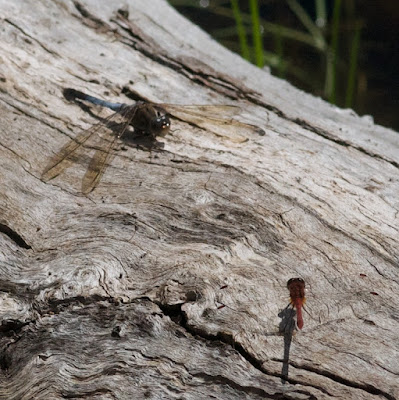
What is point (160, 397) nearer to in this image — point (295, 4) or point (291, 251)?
point (291, 251)

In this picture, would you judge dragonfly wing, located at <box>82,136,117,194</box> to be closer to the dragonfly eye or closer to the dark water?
the dragonfly eye

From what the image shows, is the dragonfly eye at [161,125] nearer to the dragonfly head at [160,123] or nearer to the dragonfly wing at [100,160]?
the dragonfly head at [160,123]

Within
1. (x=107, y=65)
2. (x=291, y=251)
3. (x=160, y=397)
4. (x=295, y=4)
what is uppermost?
(x=295, y=4)

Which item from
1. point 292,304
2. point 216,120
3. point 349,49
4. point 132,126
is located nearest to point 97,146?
point 132,126

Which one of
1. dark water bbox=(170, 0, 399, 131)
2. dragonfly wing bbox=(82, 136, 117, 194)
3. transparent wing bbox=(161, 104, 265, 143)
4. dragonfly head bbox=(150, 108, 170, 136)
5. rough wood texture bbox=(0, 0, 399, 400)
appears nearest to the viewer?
rough wood texture bbox=(0, 0, 399, 400)

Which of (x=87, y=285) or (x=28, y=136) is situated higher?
(x=28, y=136)

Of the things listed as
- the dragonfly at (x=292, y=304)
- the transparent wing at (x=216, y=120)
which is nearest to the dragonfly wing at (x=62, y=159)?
the transparent wing at (x=216, y=120)

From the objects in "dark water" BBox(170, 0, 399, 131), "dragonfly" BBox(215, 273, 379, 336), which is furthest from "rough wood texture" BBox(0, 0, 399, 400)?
"dark water" BBox(170, 0, 399, 131)

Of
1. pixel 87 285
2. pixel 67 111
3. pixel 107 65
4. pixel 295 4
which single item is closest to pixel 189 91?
pixel 107 65
